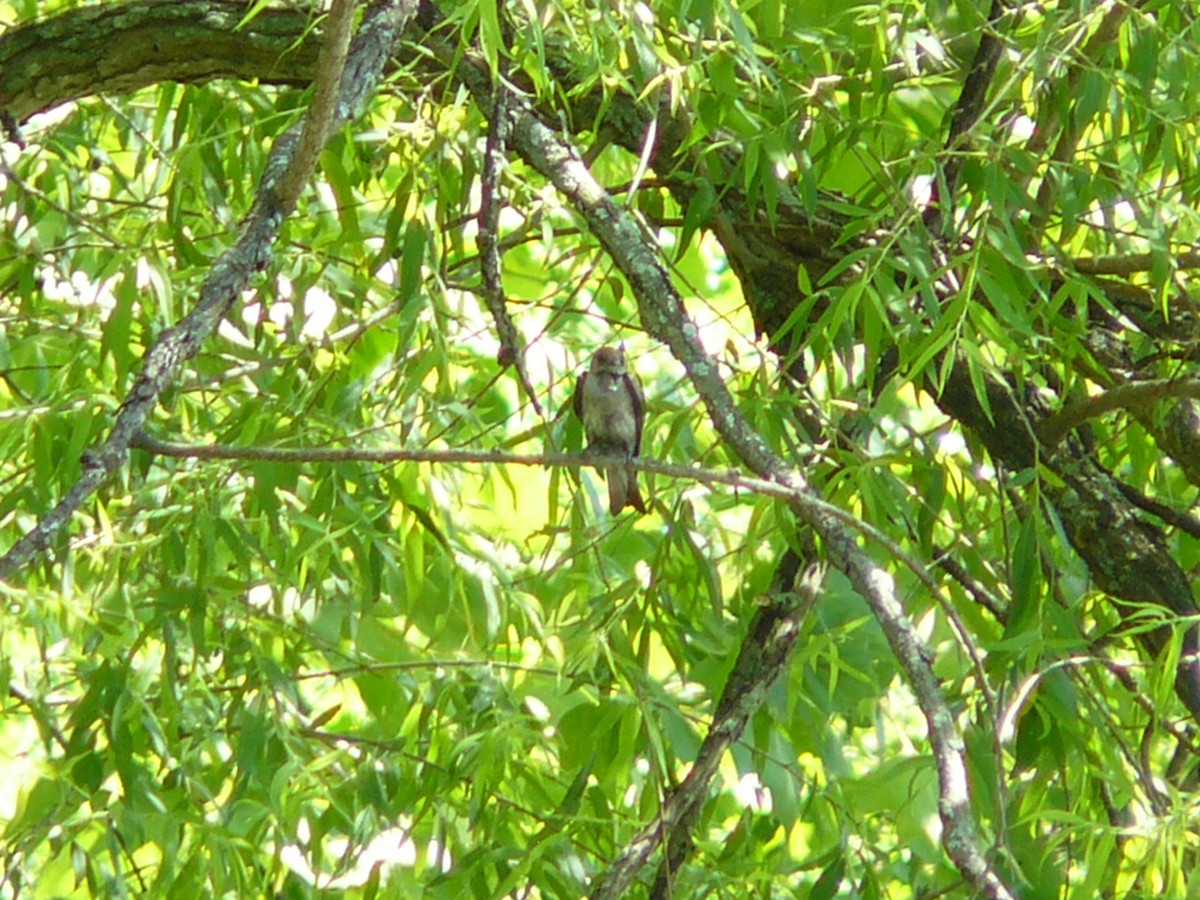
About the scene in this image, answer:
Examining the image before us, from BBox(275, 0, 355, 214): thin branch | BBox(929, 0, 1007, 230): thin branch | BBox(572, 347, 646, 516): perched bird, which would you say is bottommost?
BBox(572, 347, 646, 516): perched bird

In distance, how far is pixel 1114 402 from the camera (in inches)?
89.7

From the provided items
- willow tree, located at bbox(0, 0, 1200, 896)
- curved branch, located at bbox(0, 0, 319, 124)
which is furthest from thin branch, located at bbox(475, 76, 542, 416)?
curved branch, located at bbox(0, 0, 319, 124)

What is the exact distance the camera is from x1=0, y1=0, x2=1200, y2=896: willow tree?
222cm

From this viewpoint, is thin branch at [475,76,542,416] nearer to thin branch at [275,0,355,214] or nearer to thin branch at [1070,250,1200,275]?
thin branch at [275,0,355,214]

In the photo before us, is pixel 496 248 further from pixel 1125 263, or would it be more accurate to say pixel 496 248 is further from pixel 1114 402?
pixel 1125 263

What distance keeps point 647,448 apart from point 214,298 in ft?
4.58

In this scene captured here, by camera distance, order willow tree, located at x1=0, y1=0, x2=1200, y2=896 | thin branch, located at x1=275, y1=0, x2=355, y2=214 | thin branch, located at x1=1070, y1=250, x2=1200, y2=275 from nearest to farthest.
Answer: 1. thin branch, located at x1=275, y1=0, x2=355, y2=214
2. willow tree, located at x1=0, y1=0, x2=1200, y2=896
3. thin branch, located at x1=1070, y1=250, x2=1200, y2=275

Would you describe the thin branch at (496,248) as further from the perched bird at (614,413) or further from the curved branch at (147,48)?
the curved branch at (147,48)

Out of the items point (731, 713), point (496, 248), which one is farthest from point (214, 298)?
point (731, 713)

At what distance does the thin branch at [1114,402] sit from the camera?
87.9 inches

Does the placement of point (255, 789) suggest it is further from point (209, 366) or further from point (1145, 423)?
point (1145, 423)

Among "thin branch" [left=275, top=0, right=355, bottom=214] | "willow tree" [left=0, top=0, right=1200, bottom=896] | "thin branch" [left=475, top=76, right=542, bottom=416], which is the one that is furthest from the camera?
"willow tree" [left=0, top=0, right=1200, bottom=896]

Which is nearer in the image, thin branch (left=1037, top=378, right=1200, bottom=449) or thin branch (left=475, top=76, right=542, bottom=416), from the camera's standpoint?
thin branch (left=475, top=76, right=542, bottom=416)

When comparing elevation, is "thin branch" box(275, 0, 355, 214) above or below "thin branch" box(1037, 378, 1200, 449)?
above
